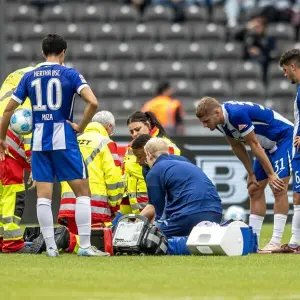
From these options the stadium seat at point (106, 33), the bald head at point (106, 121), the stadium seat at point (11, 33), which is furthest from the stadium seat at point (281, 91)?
the bald head at point (106, 121)

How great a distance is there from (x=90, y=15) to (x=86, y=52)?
3.98ft

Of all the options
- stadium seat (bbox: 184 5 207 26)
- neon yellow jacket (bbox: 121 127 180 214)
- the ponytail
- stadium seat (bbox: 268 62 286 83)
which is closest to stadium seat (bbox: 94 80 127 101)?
Result: stadium seat (bbox: 184 5 207 26)

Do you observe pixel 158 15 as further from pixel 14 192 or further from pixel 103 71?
pixel 14 192

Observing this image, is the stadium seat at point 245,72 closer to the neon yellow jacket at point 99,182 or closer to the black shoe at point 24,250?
the neon yellow jacket at point 99,182

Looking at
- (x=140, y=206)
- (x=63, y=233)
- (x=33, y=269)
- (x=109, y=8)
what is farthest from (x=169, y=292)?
(x=109, y=8)

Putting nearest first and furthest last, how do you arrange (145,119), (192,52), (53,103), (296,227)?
(53,103)
(296,227)
(145,119)
(192,52)

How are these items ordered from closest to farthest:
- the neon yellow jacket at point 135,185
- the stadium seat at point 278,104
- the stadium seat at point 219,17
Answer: the neon yellow jacket at point 135,185 < the stadium seat at point 278,104 < the stadium seat at point 219,17

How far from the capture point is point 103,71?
2262 cm

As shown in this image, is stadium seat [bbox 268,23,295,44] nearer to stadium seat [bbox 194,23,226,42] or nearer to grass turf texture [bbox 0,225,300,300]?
stadium seat [bbox 194,23,226,42]

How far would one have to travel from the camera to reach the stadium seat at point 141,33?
23531mm

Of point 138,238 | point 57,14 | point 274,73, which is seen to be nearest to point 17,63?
point 57,14

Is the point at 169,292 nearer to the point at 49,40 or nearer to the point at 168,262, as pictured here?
the point at 168,262

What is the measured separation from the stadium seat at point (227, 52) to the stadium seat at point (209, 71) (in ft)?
1.35

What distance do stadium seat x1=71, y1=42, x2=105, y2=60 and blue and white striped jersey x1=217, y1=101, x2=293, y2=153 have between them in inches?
458
